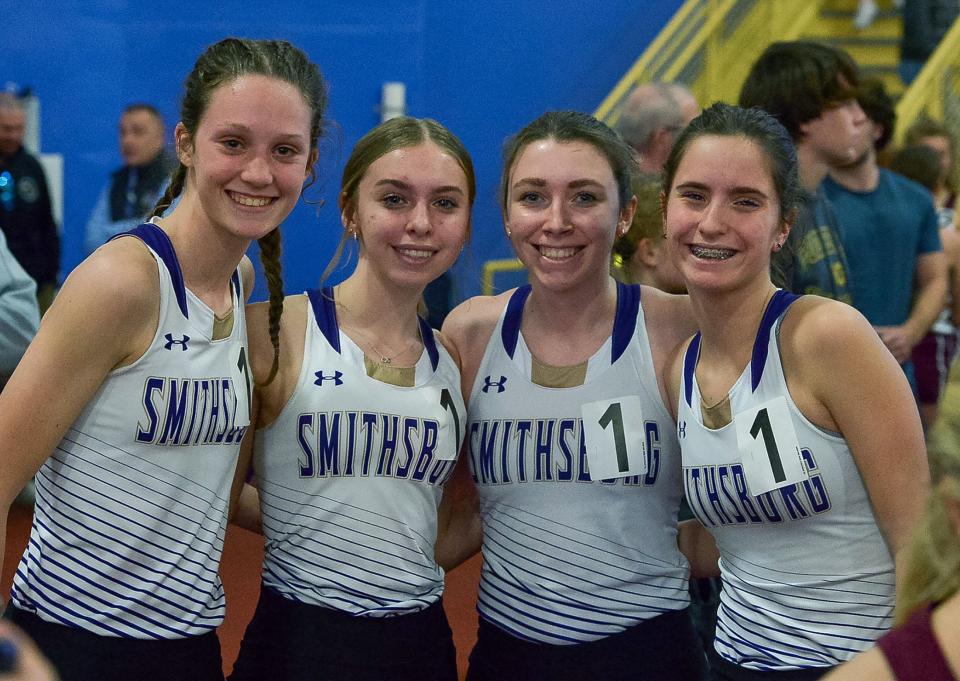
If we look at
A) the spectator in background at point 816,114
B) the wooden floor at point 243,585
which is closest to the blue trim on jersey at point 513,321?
the spectator in background at point 816,114

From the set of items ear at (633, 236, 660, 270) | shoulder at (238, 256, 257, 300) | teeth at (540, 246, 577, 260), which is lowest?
shoulder at (238, 256, 257, 300)

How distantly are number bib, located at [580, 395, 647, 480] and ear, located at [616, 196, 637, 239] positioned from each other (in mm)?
363

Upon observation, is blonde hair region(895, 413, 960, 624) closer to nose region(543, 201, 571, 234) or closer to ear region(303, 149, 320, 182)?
nose region(543, 201, 571, 234)

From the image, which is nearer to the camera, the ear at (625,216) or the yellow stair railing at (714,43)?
the ear at (625,216)

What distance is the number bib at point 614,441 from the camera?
2.19m

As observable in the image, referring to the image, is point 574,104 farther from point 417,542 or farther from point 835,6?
point 417,542

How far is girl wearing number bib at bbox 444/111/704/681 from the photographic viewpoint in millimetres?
2205

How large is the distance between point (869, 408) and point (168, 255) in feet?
3.70

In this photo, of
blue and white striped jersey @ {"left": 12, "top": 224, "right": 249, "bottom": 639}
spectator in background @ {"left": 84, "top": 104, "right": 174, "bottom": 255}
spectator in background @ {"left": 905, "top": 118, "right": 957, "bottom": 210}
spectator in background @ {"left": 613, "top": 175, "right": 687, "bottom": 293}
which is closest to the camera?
blue and white striped jersey @ {"left": 12, "top": 224, "right": 249, "bottom": 639}

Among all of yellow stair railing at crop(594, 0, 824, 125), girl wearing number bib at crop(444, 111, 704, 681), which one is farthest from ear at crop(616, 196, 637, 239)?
yellow stair railing at crop(594, 0, 824, 125)

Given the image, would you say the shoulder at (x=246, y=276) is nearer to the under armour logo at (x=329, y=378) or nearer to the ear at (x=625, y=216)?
the under armour logo at (x=329, y=378)

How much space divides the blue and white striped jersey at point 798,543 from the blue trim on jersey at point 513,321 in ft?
1.41

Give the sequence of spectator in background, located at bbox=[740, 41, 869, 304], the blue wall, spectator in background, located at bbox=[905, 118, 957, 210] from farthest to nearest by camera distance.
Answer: the blue wall → spectator in background, located at bbox=[905, 118, 957, 210] → spectator in background, located at bbox=[740, 41, 869, 304]

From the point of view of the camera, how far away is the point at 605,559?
2.21 meters
